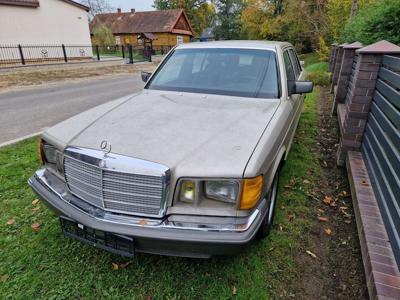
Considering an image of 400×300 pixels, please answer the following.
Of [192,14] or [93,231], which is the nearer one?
[93,231]

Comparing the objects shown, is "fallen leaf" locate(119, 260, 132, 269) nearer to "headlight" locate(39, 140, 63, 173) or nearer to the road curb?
"headlight" locate(39, 140, 63, 173)

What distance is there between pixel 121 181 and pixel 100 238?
0.46 m

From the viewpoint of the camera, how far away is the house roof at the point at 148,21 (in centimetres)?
4384

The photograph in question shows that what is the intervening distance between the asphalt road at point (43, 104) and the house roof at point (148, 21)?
3586 centimetres

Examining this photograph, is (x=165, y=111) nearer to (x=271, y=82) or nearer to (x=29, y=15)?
(x=271, y=82)

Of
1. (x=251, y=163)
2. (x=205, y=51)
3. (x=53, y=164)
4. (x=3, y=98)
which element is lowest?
(x=3, y=98)

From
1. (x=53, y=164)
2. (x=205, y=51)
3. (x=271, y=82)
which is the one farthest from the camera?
(x=205, y=51)

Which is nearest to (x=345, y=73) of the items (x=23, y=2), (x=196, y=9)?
(x=23, y=2)

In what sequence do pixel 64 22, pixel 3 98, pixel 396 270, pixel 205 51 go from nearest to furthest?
pixel 396 270, pixel 205 51, pixel 3 98, pixel 64 22

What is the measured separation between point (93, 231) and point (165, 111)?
123 cm

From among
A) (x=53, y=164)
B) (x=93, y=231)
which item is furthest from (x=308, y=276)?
(x=53, y=164)

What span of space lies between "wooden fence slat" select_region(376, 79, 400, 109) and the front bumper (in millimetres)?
1759

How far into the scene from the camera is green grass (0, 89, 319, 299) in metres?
2.15

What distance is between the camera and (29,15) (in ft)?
70.2
